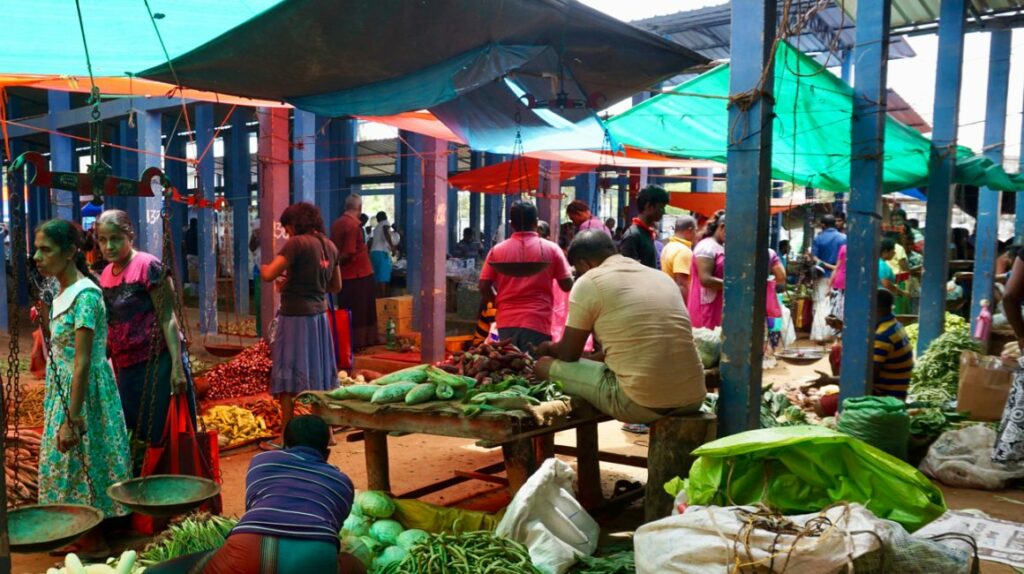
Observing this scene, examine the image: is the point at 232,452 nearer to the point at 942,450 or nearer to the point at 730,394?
the point at 730,394

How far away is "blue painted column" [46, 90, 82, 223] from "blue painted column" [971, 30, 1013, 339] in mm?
12698

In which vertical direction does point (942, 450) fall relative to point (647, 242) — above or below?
below

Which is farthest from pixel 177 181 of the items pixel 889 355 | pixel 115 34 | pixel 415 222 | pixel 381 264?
pixel 889 355

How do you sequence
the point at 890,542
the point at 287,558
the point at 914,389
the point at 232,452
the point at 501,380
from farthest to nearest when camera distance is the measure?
the point at 914,389 < the point at 232,452 < the point at 501,380 < the point at 890,542 < the point at 287,558

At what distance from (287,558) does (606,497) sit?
336 centimetres

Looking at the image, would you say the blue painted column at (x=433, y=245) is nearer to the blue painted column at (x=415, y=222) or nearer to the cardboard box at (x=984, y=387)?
the blue painted column at (x=415, y=222)

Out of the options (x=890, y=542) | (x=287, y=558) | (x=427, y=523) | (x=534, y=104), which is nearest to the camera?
(x=287, y=558)

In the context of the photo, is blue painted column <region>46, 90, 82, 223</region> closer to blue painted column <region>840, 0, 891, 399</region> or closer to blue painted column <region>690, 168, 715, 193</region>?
blue painted column <region>840, 0, 891, 399</region>

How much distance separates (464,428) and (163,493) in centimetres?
144

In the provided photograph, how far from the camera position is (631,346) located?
456 centimetres

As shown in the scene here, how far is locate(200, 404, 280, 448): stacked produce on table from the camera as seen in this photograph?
679cm

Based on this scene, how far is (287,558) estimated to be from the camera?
2.88 metres

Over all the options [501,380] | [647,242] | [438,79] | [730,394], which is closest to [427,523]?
[501,380]

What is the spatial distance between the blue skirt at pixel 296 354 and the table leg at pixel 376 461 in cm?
173
